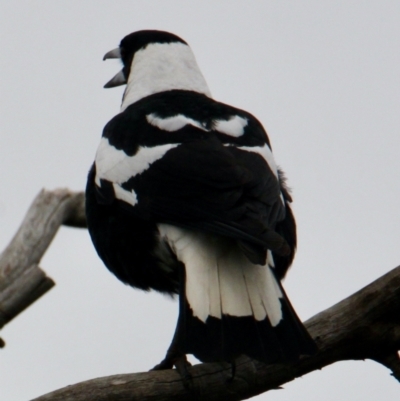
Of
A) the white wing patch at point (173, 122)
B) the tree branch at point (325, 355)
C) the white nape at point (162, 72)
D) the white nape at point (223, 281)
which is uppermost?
the white nape at point (162, 72)

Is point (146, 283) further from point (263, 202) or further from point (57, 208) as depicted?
point (57, 208)

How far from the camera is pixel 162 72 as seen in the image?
16.1 feet

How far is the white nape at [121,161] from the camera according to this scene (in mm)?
3627

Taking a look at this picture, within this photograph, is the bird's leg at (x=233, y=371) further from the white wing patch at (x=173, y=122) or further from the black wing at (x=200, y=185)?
the white wing patch at (x=173, y=122)

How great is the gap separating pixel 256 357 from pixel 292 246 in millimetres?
843

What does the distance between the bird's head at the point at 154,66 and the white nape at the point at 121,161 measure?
2.61 feet

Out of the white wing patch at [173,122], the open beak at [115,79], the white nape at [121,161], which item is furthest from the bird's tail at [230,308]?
the open beak at [115,79]

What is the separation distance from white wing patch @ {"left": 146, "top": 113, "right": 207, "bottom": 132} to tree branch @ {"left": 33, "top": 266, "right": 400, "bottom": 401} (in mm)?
857

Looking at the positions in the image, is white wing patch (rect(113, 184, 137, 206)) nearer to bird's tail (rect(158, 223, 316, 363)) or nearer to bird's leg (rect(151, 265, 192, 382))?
bird's tail (rect(158, 223, 316, 363))

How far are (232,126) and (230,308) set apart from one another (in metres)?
0.90

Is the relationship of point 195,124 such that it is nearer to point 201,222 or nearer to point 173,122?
point 173,122

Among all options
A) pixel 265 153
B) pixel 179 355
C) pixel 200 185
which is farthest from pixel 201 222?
pixel 265 153

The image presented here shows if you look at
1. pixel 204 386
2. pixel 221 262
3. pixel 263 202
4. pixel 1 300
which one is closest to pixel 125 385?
pixel 204 386

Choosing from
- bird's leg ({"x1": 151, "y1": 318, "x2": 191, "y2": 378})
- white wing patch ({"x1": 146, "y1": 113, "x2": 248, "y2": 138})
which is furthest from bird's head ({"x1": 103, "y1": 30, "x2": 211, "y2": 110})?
bird's leg ({"x1": 151, "y1": 318, "x2": 191, "y2": 378})
